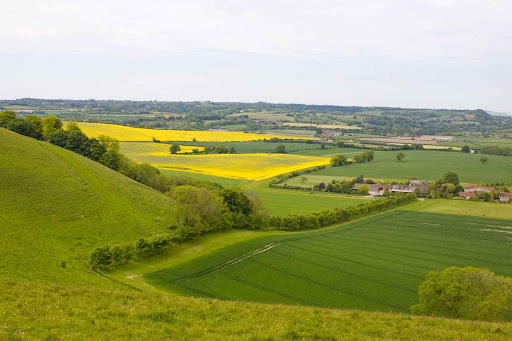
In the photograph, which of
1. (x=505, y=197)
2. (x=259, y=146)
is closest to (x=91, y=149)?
(x=505, y=197)

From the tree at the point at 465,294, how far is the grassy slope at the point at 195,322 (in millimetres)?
15199

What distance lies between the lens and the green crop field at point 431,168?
374ft

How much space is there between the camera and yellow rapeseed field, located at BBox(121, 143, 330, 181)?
11075 cm

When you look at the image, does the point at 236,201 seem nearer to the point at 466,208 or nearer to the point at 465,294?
the point at 465,294

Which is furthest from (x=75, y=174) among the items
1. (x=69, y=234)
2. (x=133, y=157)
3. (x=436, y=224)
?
(x=133, y=157)

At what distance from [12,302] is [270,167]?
343ft

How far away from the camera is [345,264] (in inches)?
1827

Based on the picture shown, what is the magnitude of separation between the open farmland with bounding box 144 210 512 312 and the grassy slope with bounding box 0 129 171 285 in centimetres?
850

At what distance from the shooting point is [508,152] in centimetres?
15675

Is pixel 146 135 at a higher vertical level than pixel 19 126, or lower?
lower

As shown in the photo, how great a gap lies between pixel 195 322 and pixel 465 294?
2369cm

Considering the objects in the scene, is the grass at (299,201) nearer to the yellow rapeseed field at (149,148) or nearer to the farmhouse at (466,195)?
the farmhouse at (466,195)

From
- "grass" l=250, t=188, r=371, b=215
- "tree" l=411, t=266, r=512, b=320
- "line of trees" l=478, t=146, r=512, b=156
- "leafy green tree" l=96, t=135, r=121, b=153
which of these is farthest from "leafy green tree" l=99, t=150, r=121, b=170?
"line of trees" l=478, t=146, r=512, b=156

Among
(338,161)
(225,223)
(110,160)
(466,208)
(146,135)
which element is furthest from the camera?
(146,135)
